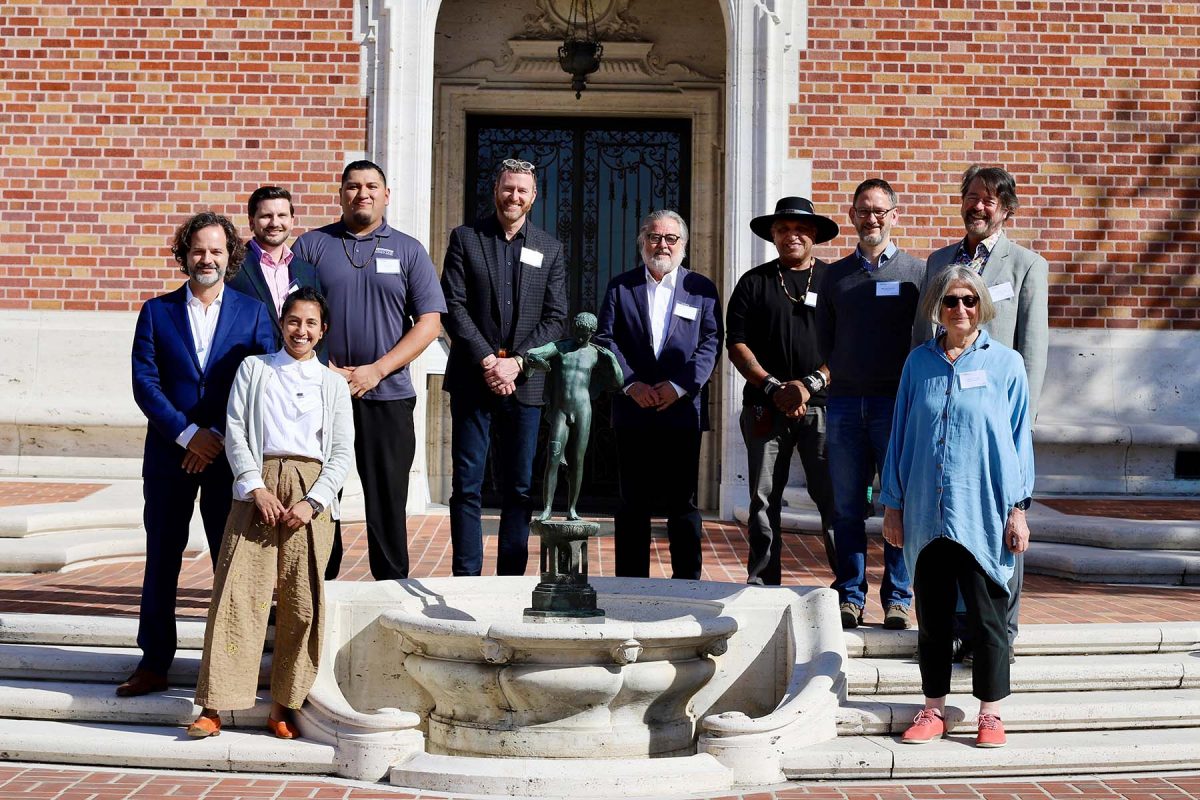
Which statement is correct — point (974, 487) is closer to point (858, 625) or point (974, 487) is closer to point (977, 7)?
point (858, 625)

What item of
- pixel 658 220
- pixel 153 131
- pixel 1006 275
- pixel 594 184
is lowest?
pixel 1006 275

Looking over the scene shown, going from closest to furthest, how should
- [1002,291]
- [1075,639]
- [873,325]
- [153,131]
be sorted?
[1002,291] < [1075,639] < [873,325] < [153,131]

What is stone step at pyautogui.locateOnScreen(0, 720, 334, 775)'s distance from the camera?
4.63 meters

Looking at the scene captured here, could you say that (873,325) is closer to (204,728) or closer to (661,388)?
(661,388)

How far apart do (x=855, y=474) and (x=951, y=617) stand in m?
1.07

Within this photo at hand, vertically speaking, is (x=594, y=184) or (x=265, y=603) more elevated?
(x=594, y=184)

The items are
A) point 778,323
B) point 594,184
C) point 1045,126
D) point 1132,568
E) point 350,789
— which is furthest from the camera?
point 594,184

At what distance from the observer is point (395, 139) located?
9758mm

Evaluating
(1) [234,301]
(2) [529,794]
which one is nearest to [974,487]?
(2) [529,794]

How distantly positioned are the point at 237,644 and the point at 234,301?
1344 mm

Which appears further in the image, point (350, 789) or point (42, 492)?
point (42, 492)

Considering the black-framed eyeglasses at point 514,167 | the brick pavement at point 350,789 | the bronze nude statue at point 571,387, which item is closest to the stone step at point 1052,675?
the brick pavement at point 350,789

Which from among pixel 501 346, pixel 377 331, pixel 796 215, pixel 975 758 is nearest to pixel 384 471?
pixel 377 331

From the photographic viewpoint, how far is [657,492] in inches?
243
